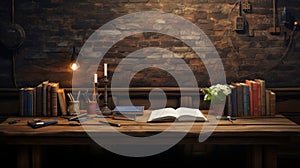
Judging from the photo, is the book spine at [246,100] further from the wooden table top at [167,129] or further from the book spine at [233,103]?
the wooden table top at [167,129]

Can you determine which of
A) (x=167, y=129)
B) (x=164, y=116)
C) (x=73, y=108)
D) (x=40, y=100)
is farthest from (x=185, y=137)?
(x=40, y=100)

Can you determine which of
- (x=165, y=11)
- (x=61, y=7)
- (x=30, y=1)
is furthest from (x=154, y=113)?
(x=30, y=1)

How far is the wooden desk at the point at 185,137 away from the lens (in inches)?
116

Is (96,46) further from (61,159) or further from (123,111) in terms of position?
(61,159)

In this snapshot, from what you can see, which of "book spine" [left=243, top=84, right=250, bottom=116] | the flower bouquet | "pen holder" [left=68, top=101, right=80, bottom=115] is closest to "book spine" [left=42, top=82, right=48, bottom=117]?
"pen holder" [left=68, top=101, right=80, bottom=115]

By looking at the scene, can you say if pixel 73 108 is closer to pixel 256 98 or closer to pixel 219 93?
pixel 219 93

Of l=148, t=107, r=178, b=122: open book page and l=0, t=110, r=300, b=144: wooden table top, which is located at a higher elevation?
l=148, t=107, r=178, b=122: open book page

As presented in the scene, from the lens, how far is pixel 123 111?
3465 millimetres

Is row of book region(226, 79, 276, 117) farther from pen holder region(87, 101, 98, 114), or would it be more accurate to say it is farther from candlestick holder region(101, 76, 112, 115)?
pen holder region(87, 101, 98, 114)

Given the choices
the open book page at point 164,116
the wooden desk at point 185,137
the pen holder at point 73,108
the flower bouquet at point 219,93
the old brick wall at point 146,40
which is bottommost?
the wooden desk at point 185,137

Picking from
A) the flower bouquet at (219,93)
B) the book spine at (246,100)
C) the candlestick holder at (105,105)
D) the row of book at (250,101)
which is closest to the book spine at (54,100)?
the candlestick holder at (105,105)

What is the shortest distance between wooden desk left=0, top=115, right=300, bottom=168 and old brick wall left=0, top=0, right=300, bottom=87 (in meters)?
1.01

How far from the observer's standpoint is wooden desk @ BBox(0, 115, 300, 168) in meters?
2.94

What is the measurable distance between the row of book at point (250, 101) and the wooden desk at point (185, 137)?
41cm
